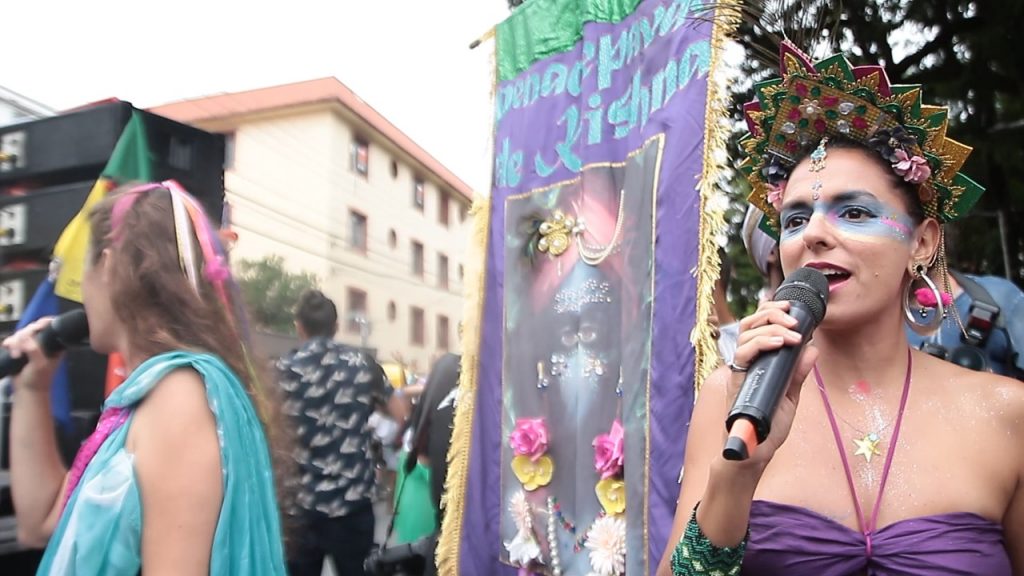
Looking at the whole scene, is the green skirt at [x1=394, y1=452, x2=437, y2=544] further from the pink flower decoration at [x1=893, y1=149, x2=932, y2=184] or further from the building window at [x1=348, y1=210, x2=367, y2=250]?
the building window at [x1=348, y1=210, x2=367, y2=250]

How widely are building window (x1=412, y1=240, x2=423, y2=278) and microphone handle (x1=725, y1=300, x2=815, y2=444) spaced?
14.0 meters

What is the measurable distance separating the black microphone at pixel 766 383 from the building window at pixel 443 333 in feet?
34.7

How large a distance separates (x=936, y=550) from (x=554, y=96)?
183cm

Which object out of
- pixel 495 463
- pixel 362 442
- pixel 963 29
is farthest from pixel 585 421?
pixel 963 29

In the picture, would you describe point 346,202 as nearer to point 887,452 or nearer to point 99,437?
point 99,437

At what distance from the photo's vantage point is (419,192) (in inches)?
503

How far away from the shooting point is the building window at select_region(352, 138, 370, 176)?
9914 mm

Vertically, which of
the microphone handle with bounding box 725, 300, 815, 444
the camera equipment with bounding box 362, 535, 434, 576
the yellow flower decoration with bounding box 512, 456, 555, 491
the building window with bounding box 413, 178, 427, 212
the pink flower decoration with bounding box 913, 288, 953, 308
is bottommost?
the camera equipment with bounding box 362, 535, 434, 576

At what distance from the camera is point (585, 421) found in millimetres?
2473

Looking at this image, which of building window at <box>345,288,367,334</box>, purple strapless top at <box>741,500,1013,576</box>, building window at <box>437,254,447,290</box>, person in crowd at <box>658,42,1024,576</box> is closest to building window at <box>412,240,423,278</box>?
building window at <box>437,254,447,290</box>

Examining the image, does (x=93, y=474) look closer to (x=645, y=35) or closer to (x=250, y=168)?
(x=645, y=35)

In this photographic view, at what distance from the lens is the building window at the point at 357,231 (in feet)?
40.6

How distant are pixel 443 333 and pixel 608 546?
1110 centimetres

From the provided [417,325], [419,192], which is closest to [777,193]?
[419,192]
